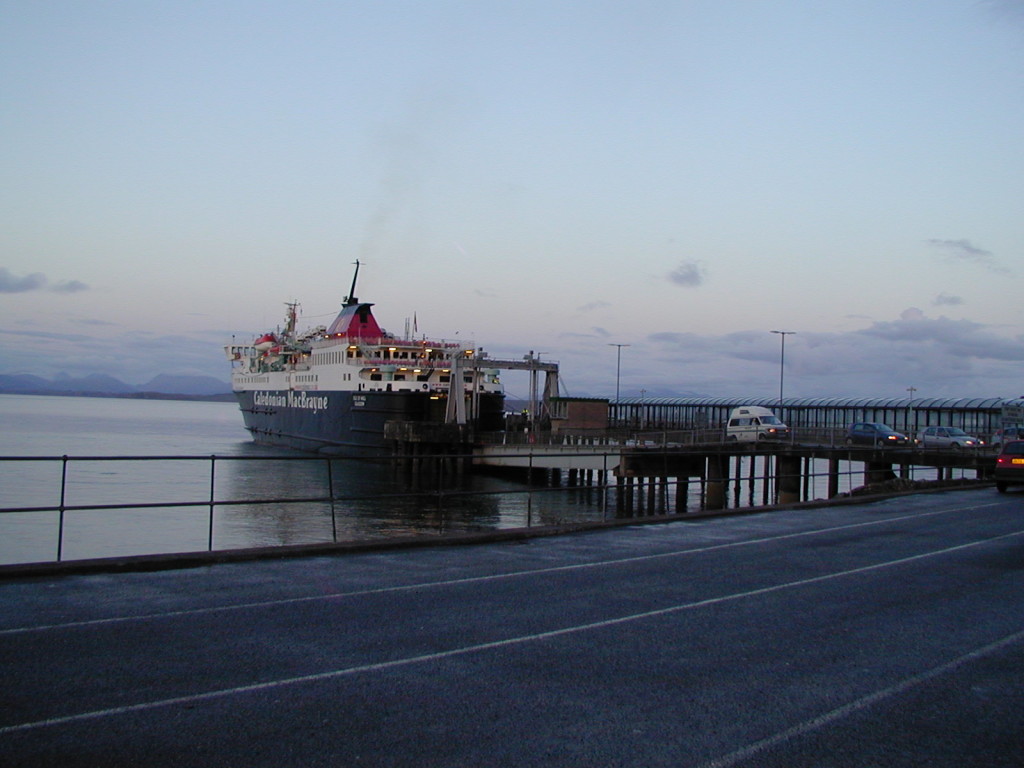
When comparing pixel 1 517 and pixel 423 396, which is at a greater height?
pixel 423 396

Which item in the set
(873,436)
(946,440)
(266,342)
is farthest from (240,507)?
(266,342)

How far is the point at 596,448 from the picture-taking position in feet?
153

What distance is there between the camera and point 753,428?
49.3 metres

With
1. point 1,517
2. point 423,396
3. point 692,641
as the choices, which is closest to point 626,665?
point 692,641

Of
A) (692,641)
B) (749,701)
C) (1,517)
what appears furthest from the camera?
(1,517)

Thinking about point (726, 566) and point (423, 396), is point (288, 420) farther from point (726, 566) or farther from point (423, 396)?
point (726, 566)

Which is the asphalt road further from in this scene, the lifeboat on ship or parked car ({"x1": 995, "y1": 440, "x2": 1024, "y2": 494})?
the lifeboat on ship

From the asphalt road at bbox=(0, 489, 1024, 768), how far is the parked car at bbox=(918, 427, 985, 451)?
3711 cm

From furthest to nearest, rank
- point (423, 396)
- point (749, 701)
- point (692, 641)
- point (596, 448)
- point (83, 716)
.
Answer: point (423, 396) → point (596, 448) → point (692, 641) → point (749, 701) → point (83, 716)

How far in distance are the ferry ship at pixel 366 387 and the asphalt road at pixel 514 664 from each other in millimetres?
47497

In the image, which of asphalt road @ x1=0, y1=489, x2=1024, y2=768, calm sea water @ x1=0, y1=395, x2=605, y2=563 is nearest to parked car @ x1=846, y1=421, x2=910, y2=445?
calm sea water @ x1=0, y1=395, x2=605, y2=563

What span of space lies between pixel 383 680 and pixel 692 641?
2903mm

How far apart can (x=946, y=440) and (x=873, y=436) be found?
3.47 metres

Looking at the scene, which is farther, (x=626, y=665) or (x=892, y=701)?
(x=626, y=665)
